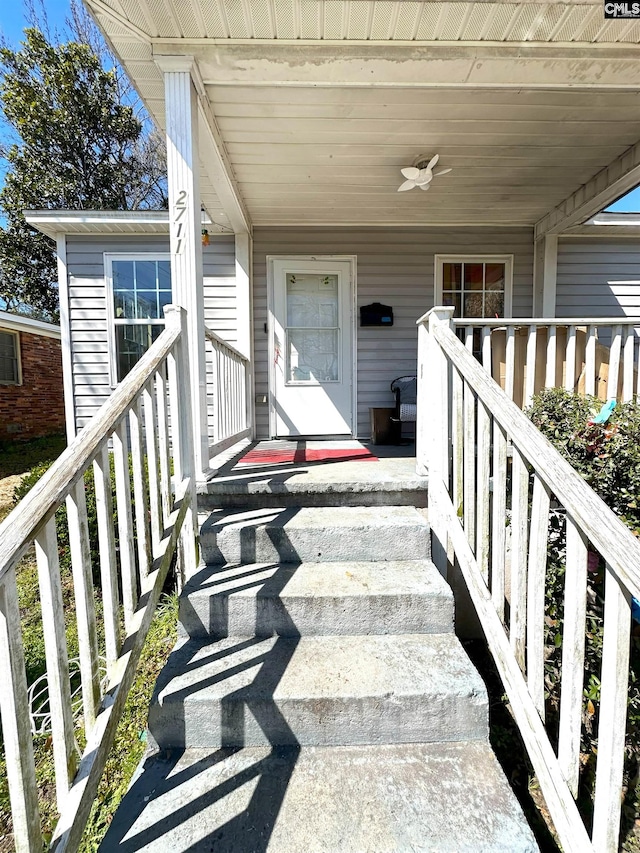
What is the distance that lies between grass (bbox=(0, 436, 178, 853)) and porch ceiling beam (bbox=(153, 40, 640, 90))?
3.05m

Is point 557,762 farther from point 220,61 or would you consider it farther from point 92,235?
point 92,235

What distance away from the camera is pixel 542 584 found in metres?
1.28

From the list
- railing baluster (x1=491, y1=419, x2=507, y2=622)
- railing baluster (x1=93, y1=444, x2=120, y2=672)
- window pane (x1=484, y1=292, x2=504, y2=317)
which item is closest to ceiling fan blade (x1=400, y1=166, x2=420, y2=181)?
window pane (x1=484, y1=292, x2=504, y2=317)

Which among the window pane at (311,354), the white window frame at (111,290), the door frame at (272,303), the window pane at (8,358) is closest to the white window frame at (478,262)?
the door frame at (272,303)

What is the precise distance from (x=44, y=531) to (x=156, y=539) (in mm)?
650

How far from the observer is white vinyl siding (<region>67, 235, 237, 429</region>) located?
4.50 metres

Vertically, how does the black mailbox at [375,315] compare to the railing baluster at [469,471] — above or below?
above

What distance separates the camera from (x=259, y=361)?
4480 mm

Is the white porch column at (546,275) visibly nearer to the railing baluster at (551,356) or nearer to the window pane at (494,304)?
the window pane at (494,304)

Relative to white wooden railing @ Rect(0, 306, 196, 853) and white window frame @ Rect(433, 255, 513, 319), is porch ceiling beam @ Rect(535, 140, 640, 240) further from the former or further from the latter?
white wooden railing @ Rect(0, 306, 196, 853)

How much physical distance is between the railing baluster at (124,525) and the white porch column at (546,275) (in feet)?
14.3

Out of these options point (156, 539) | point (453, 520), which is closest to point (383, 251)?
point (453, 520)

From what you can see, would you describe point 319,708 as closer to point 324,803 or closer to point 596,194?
point 324,803

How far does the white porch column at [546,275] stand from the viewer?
14.5ft
